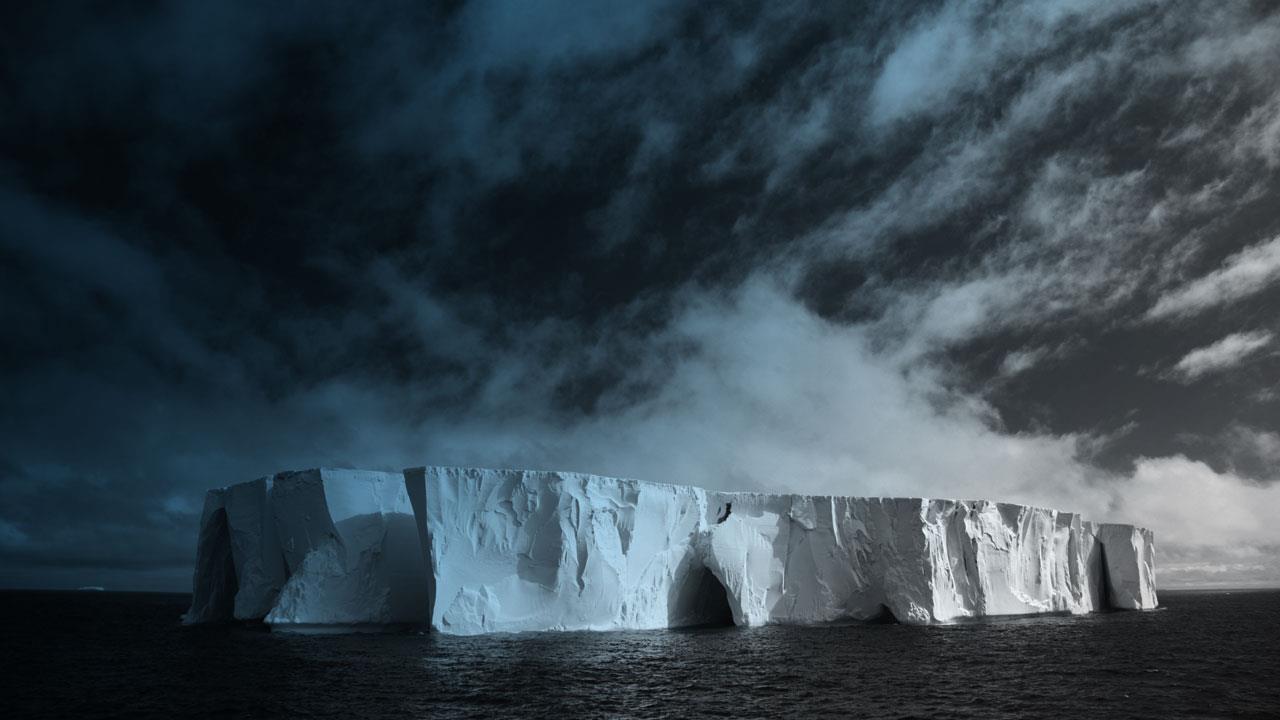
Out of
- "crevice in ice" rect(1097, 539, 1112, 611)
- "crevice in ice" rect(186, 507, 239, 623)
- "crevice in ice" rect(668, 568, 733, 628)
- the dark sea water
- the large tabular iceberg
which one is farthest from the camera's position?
"crevice in ice" rect(1097, 539, 1112, 611)

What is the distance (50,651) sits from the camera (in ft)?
69.9

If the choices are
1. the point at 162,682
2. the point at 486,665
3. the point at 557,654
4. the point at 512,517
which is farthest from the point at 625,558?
the point at 162,682

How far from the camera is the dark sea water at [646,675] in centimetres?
1245

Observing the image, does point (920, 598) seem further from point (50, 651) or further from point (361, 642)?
point (50, 651)

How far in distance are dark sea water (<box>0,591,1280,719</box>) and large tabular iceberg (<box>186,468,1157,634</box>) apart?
1.42 m

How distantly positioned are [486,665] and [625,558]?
8226mm

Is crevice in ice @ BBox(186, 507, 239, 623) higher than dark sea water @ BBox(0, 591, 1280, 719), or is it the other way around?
crevice in ice @ BBox(186, 507, 239, 623)

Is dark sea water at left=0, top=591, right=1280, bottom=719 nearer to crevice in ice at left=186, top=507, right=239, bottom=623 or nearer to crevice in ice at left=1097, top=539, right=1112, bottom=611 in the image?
crevice in ice at left=186, top=507, right=239, bottom=623

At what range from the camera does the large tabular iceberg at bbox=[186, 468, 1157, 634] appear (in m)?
21.7

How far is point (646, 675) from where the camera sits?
1509 centimetres

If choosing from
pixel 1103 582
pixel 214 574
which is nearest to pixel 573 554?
pixel 214 574

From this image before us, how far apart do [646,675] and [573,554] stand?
767 cm

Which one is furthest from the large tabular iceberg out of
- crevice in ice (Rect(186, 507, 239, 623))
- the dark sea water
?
the dark sea water

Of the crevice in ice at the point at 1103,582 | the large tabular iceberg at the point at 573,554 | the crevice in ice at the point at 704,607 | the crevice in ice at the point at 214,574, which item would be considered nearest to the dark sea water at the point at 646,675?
the large tabular iceberg at the point at 573,554
